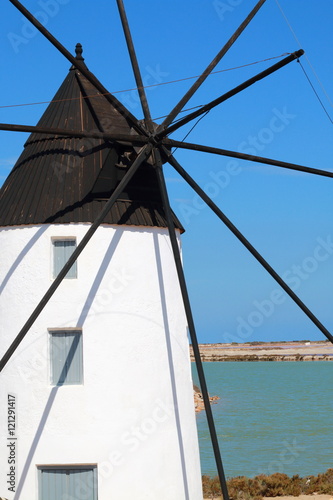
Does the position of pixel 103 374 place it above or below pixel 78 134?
below

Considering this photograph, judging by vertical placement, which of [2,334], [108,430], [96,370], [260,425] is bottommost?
[108,430]

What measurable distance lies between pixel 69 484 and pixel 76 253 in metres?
4.55

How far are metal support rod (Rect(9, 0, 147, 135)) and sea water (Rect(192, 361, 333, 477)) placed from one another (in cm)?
1562

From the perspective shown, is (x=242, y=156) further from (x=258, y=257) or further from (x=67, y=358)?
(x=67, y=358)

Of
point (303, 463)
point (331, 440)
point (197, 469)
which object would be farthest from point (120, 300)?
point (331, 440)

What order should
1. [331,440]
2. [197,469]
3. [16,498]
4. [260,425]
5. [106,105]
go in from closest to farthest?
[16,498] < [197,469] < [106,105] < [331,440] < [260,425]

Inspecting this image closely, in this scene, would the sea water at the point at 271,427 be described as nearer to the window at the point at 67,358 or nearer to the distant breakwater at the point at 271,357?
the window at the point at 67,358

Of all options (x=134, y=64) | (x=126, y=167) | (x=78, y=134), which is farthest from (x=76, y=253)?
(x=134, y=64)

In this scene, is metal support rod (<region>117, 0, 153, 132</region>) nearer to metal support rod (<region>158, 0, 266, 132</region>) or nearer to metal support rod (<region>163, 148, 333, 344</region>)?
metal support rod (<region>158, 0, 266, 132</region>)

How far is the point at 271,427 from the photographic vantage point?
39344 millimetres

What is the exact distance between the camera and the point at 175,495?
51.7 ft

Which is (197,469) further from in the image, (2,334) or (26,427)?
(2,334)

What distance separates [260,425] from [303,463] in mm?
10024

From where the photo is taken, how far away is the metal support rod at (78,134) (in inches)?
569
